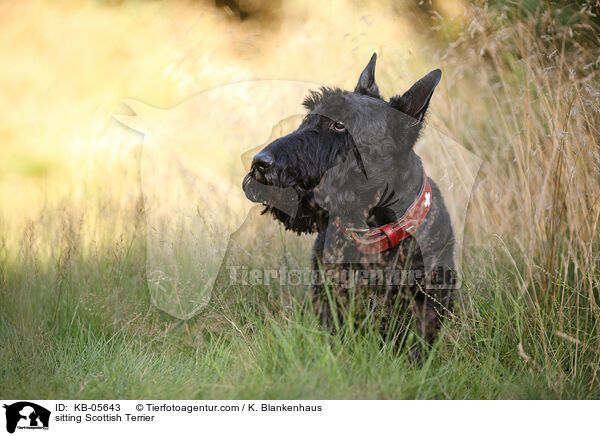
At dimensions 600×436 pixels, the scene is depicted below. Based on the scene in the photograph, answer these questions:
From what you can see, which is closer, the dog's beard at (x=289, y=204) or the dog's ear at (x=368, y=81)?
the dog's beard at (x=289, y=204)

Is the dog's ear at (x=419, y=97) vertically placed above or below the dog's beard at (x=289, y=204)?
above

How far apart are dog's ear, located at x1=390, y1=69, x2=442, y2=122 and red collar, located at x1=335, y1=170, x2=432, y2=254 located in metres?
0.38

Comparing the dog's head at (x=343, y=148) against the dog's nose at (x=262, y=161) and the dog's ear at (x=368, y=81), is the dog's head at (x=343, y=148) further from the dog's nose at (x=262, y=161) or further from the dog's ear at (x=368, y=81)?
the dog's ear at (x=368, y=81)

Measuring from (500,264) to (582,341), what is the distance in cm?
65

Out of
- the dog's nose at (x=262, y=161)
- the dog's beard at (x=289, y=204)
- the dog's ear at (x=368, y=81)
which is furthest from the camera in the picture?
the dog's ear at (x=368, y=81)

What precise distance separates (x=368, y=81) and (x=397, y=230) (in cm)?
95

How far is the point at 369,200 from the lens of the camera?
2.59 meters

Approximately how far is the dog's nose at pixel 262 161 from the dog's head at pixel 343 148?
0.03m

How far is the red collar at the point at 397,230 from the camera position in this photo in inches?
98.0

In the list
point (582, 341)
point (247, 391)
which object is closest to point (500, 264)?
point (582, 341)

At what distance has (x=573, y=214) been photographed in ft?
→ 8.33
